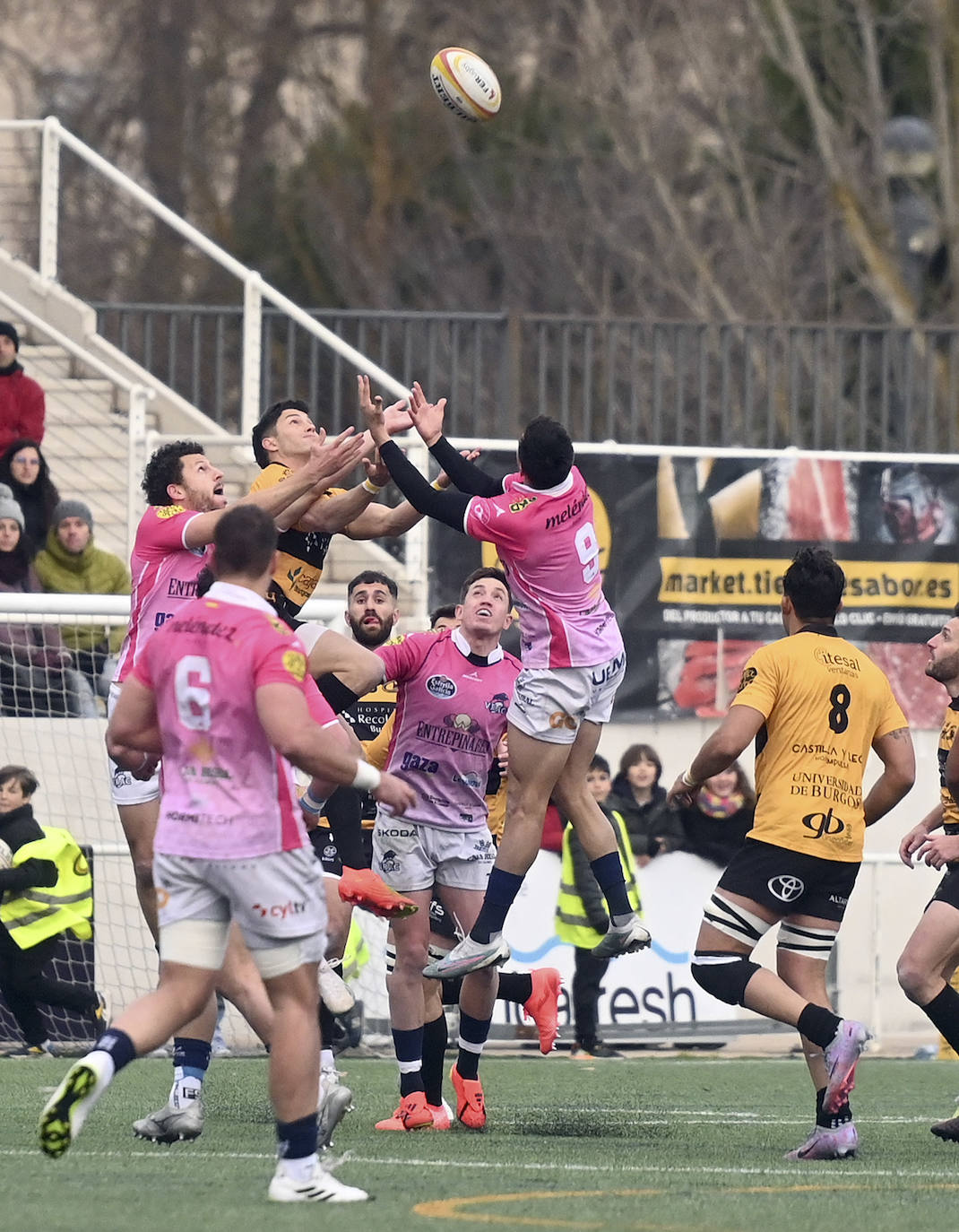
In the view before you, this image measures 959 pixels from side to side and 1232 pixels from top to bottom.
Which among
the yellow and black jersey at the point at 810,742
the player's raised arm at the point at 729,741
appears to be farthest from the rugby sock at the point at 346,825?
the yellow and black jersey at the point at 810,742

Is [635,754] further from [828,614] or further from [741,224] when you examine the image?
[741,224]

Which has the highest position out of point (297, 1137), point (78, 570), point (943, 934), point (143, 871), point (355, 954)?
point (78, 570)

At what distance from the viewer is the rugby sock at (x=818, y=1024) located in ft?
26.8

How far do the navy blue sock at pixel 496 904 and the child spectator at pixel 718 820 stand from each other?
5480 mm

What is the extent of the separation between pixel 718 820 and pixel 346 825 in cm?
460

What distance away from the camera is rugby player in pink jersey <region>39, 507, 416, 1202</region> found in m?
6.73

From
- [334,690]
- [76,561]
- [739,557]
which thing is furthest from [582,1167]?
[739,557]

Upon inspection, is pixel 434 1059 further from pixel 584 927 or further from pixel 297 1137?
pixel 584 927

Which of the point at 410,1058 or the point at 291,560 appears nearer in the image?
the point at 291,560

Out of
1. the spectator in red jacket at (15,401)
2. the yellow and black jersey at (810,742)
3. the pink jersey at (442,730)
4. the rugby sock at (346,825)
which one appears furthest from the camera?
the spectator in red jacket at (15,401)

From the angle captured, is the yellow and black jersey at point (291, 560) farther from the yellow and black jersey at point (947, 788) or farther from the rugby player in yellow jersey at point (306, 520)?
the yellow and black jersey at point (947, 788)

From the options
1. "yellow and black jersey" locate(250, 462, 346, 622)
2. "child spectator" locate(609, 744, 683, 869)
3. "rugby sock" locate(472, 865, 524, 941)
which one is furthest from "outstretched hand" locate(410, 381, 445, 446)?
"child spectator" locate(609, 744, 683, 869)

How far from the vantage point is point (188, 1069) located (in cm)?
856

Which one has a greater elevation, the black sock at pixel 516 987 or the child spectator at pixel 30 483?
the child spectator at pixel 30 483
